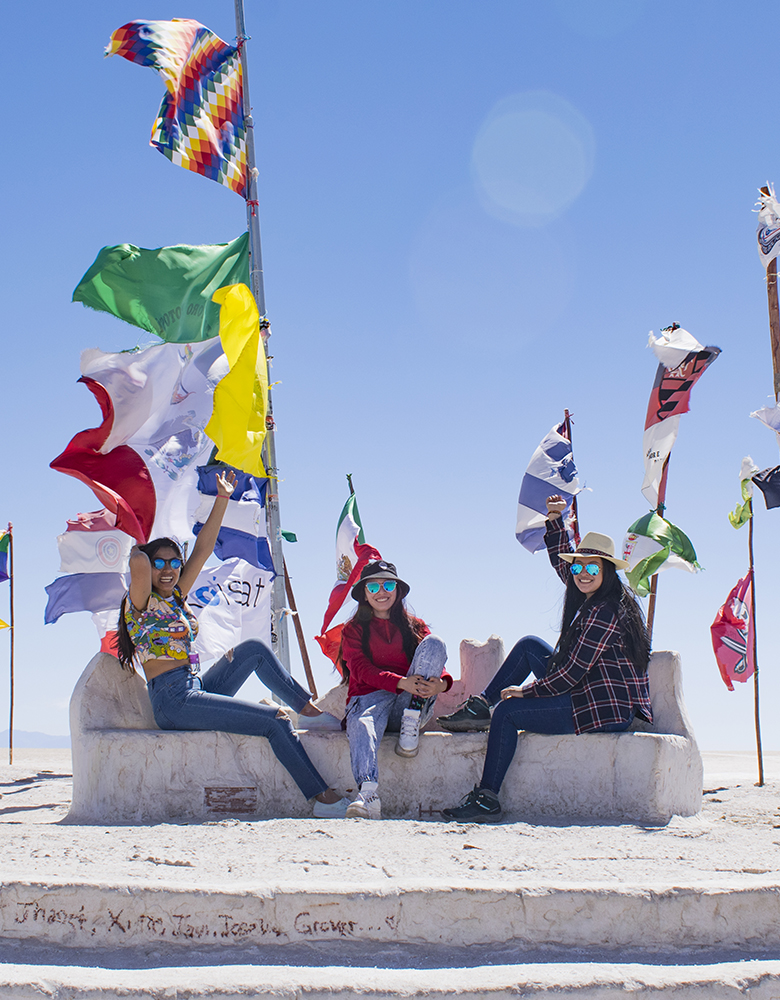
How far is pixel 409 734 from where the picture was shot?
4.67m

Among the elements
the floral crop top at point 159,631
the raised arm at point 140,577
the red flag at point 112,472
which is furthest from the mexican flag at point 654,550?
the raised arm at point 140,577

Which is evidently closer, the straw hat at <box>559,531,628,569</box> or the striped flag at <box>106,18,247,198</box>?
the straw hat at <box>559,531,628,569</box>

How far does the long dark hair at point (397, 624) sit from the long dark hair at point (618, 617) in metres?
0.83

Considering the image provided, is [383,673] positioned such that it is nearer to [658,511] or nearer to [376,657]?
[376,657]

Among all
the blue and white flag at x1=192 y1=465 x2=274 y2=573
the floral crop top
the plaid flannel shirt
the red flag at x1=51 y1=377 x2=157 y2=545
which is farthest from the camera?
the blue and white flag at x1=192 y1=465 x2=274 y2=573

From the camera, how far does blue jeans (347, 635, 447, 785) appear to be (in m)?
4.48

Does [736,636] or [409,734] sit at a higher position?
[736,636]

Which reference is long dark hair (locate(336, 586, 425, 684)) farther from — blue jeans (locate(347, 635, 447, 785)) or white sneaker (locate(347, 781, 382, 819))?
white sneaker (locate(347, 781, 382, 819))

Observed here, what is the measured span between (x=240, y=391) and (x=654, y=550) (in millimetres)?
5530

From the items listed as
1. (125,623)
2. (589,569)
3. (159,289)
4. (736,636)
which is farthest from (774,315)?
(125,623)

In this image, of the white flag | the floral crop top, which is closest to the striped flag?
the white flag

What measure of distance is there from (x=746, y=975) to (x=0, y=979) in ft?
6.80

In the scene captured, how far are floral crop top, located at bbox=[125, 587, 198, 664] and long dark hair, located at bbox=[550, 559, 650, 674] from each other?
84.3 inches

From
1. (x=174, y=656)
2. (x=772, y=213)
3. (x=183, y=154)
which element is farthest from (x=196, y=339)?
(x=772, y=213)
